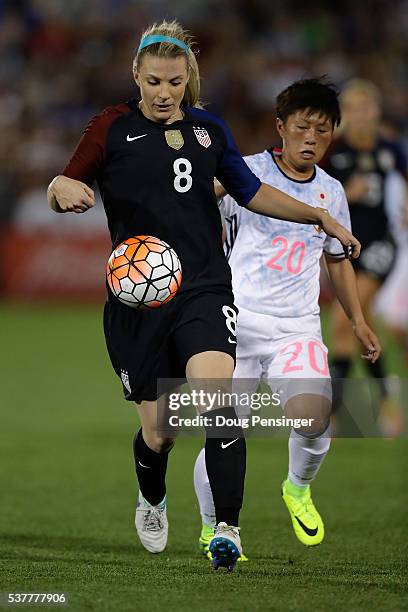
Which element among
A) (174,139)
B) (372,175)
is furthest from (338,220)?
(372,175)

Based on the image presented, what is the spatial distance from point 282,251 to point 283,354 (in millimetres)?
522

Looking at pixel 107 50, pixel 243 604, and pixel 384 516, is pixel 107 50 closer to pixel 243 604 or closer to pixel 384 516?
pixel 384 516

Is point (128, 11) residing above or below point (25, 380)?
above

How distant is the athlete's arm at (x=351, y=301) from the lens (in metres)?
5.84

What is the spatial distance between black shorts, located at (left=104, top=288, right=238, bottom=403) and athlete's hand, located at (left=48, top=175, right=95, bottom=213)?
2.06 feet

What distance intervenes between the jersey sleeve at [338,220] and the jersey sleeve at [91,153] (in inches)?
53.6

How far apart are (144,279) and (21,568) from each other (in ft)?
4.44

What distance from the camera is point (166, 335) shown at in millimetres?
5262

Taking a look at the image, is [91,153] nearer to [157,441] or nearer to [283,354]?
[157,441]

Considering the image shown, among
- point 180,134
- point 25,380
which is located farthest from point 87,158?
point 25,380

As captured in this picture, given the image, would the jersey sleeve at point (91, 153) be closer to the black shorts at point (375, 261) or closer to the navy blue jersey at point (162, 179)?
the navy blue jersey at point (162, 179)

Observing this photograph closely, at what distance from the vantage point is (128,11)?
73.4ft

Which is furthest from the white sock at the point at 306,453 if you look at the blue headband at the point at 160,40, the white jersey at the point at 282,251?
the blue headband at the point at 160,40

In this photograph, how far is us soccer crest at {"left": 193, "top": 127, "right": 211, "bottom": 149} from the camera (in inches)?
209
